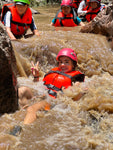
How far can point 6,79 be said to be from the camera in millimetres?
2574

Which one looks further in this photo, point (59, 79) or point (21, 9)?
point (21, 9)

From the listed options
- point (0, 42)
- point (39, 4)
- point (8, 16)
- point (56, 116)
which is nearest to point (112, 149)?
point (56, 116)

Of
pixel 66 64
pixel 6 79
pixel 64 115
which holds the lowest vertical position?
pixel 64 115

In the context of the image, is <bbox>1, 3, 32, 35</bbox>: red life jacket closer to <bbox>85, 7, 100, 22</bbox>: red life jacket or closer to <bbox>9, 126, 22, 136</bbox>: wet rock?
<bbox>85, 7, 100, 22</bbox>: red life jacket

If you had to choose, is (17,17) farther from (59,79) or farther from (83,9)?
(83,9)

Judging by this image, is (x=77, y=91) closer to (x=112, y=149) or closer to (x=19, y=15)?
(x=112, y=149)

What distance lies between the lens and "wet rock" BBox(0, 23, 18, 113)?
2488 mm

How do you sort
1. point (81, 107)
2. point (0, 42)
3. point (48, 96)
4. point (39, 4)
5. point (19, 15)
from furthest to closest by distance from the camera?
1. point (39, 4)
2. point (19, 15)
3. point (48, 96)
4. point (81, 107)
5. point (0, 42)

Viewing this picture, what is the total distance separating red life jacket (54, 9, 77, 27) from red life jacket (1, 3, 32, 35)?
2.07 metres

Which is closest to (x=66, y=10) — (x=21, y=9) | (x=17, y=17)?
(x=21, y=9)

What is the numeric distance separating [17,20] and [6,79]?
12.9 ft

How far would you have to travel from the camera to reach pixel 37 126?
8.27 feet

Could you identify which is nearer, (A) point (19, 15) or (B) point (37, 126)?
(B) point (37, 126)

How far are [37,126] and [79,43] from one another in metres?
3.64
